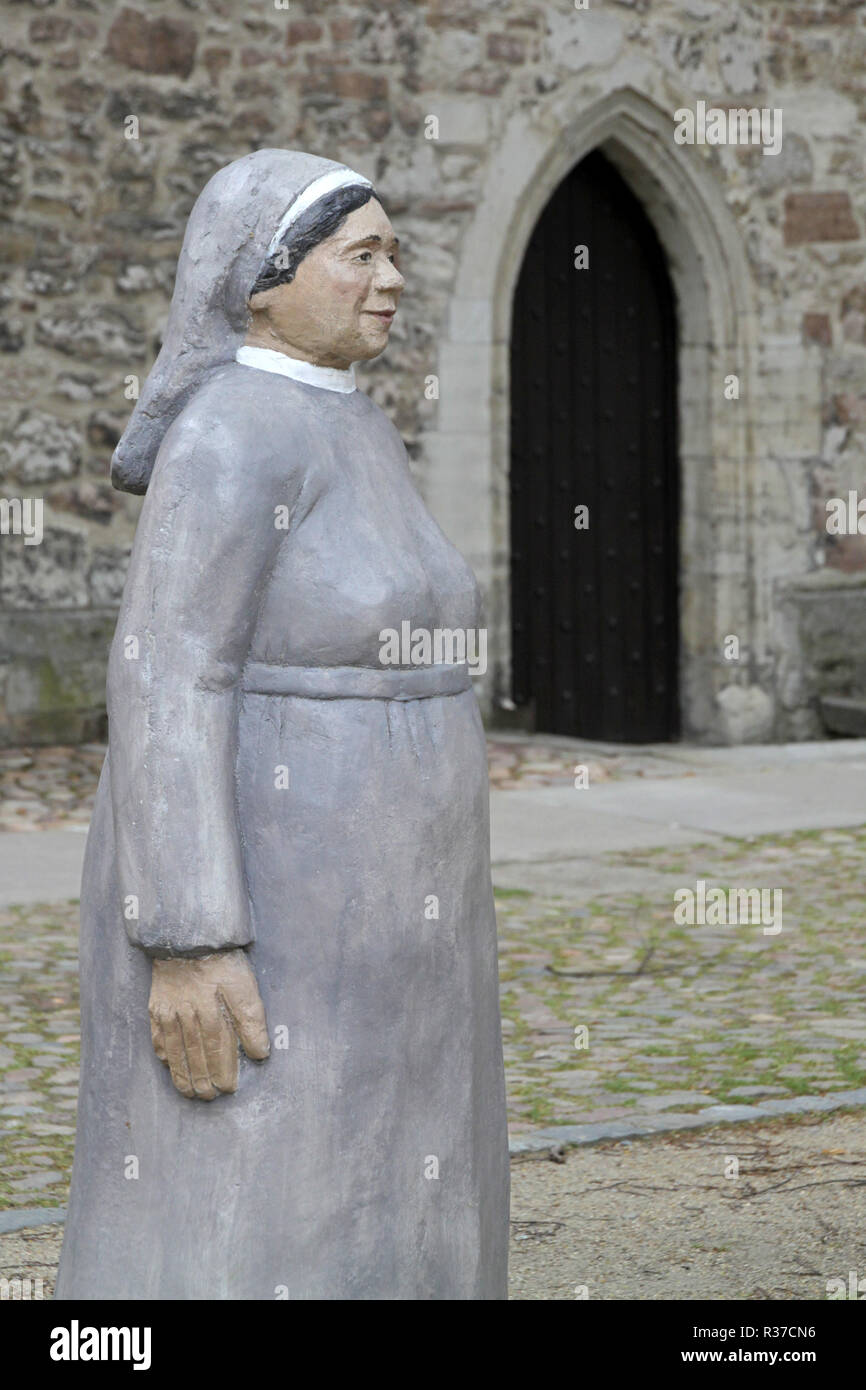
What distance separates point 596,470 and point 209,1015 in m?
9.06

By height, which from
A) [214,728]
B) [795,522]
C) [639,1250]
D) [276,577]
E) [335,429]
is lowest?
[639,1250]

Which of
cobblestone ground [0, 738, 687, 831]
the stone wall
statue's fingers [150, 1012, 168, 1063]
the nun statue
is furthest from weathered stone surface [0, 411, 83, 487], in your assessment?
statue's fingers [150, 1012, 168, 1063]

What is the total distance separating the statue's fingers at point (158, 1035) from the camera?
296 cm

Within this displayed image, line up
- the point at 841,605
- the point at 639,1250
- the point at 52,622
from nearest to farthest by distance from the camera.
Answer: the point at 639,1250 < the point at 52,622 < the point at 841,605

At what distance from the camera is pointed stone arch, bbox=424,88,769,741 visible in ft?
35.9

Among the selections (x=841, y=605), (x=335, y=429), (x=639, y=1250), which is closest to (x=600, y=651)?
(x=841, y=605)

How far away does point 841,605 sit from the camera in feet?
39.4

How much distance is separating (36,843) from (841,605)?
5.37 meters

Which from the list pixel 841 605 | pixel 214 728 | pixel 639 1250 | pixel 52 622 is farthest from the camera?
pixel 841 605

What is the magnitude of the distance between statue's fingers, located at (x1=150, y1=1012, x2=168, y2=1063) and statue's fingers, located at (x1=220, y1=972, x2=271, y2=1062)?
95mm

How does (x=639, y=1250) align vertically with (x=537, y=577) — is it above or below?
below

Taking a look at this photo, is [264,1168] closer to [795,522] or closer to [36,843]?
[36,843]

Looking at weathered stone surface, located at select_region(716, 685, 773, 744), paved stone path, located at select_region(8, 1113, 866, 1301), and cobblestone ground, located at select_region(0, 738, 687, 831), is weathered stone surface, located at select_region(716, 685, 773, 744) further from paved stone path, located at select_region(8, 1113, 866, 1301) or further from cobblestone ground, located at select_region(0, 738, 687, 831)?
paved stone path, located at select_region(8, 1113, 866, 1301)

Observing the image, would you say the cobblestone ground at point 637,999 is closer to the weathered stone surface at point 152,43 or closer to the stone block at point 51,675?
the stone block at point 51,675
